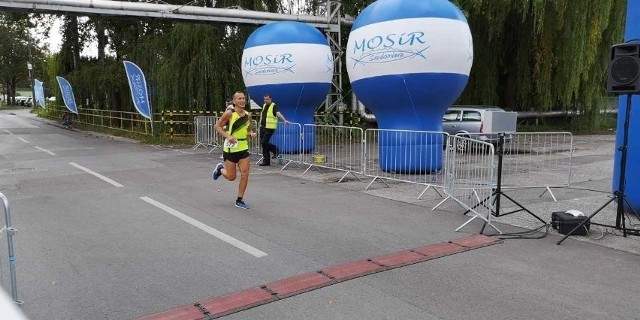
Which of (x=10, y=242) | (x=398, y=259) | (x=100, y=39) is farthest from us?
(x=100, y=39)

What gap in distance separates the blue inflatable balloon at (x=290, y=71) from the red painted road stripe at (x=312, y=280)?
8.19 meters

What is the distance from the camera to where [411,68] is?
32.7ft

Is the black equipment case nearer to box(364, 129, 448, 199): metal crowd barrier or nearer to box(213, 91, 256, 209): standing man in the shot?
box(364, 129, 448, 199): metal crowd barrier

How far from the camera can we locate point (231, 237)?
6180mm

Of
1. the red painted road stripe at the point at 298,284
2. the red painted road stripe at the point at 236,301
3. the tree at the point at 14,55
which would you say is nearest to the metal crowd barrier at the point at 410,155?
the red painted road stripe at the point at 298,284

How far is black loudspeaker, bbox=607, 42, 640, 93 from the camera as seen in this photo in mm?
5969

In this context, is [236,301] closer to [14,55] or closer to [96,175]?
[96,175]

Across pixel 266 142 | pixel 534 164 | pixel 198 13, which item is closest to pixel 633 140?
pixel 534 164

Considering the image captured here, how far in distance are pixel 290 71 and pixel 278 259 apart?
905 cm

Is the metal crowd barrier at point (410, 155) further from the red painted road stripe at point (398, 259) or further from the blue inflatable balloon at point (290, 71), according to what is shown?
the red painted road stripe at point (398, 259)

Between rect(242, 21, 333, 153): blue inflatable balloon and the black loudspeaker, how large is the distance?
27.7ft

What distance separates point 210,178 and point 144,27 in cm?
1702

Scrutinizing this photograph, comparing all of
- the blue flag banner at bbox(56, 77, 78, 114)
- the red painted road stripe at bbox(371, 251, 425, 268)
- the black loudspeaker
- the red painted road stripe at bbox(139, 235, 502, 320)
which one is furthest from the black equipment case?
the blue flag banner at bbox(56, 77, 78, 114)

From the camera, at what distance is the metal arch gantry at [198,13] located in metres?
16.2
